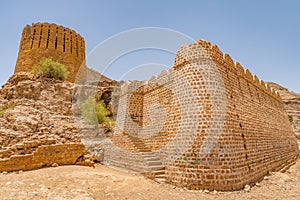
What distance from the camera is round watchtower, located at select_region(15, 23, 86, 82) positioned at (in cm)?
1809

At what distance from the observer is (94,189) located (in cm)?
521

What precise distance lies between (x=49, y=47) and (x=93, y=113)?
34.5 feet

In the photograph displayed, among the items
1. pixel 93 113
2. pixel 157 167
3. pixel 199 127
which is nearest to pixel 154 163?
pixel 157 167

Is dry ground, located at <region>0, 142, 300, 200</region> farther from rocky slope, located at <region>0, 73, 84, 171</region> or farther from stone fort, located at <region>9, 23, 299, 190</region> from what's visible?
rocky slope, located at <region>0, 73, 84, 171</region>

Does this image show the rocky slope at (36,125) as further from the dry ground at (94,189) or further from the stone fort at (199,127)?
the stone fort at (199,127)

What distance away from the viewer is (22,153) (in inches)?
275

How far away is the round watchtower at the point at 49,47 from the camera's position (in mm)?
18094

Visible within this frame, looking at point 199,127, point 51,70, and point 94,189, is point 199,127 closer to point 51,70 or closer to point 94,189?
point 94,189

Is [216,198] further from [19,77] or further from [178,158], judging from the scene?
[19,77]

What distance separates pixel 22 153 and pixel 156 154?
537 cm

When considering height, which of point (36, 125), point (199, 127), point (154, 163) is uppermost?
point (199, 127)

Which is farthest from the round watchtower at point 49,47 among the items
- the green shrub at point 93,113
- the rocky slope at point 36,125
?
the green shrub at point 93,113

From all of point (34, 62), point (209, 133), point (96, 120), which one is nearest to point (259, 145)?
point (209, 133)

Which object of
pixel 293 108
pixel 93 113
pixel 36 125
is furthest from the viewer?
pixel 293 108
